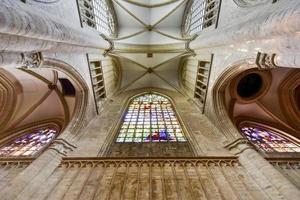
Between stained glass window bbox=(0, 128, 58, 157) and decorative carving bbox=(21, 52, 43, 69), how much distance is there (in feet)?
13.5

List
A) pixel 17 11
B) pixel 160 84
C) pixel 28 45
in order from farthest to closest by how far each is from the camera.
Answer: pixel 160 84 → pixel 28 45 → pixel 17 11

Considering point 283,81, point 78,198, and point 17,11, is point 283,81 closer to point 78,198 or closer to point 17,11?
point 78,198

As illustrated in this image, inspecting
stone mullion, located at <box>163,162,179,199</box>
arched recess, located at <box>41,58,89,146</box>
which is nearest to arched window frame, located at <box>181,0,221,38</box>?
arched recess, located at <box>41,58,89,146</box>

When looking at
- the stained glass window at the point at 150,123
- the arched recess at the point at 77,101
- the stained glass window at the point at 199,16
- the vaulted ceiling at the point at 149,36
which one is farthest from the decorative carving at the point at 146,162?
the vaulted ceiling at the point at 149,36

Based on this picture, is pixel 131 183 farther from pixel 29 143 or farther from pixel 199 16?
pixel 199 16

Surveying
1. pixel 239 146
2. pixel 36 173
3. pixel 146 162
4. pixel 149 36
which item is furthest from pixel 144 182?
pixel 149 36

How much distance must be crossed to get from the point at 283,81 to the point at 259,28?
7802 millimetres

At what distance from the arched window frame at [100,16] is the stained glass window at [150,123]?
502cm

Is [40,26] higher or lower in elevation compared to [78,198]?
higher

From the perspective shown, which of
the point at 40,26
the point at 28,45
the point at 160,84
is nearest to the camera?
the point at 40,26

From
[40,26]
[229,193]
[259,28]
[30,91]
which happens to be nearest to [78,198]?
[229,193]

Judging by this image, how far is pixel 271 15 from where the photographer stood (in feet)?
15.1

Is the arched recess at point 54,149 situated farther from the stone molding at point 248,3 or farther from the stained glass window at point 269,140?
the stained glass window at point 269,140

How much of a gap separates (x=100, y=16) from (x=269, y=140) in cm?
1176
